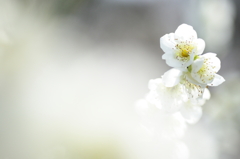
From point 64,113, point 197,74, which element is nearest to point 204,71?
point 197,74

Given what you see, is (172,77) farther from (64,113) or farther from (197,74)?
(64,113)

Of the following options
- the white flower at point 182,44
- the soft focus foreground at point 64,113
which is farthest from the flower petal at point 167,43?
the soft focus foreground at point 64,113

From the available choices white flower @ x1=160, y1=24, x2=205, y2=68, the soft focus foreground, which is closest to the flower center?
white flower @ x1=160, y1=24, x2=205, y2=68

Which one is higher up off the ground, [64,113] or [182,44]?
[182,44]

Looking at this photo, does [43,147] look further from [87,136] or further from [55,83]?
[55,83]

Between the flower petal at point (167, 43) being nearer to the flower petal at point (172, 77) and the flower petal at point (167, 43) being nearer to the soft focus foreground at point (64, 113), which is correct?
the flower petal at point (172, 77)
